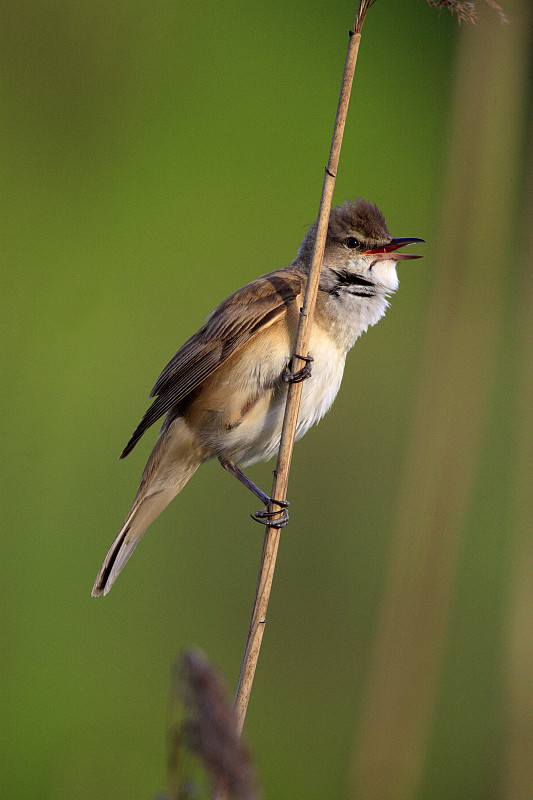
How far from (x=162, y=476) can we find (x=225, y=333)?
2.01ft

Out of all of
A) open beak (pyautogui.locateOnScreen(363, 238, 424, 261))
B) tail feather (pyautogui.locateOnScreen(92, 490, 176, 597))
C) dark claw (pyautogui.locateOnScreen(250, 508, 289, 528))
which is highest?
open beak (pyautogui.locateOnScreen(363, 238, 424, 261))

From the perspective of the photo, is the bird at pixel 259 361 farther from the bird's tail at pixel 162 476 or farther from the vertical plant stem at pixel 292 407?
the vertical plant stem at pixel 292 407

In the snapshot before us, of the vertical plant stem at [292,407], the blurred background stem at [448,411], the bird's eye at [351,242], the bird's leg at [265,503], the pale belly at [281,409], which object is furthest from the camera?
the bird's eye at [351,242]

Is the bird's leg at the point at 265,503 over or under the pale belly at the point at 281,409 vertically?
under

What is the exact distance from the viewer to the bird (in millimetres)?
2721

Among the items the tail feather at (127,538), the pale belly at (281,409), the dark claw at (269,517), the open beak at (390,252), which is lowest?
the tail feather at (127,538)

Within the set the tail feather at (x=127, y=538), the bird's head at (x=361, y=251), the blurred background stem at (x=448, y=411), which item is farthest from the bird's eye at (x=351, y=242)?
the tail feather at (x=127, y=538)

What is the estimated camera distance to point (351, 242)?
9.26ft

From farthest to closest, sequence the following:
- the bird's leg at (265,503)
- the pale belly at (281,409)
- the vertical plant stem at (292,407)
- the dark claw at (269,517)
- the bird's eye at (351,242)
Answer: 1. the bird's eye at (351,242)
2. the pale belly at (281,409)
3. the dark claw at (269,517)
4. the bird's leg at (265,503)
5. the vertical plant stem at (292,407)

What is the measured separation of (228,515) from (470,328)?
5.98 feet

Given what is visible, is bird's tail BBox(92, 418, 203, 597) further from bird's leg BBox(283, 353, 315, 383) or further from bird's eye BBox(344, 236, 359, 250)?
bird's eye BBox(344, 236, 359, 250)

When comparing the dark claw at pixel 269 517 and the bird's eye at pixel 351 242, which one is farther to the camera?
the bird's eye at pixel 351 242

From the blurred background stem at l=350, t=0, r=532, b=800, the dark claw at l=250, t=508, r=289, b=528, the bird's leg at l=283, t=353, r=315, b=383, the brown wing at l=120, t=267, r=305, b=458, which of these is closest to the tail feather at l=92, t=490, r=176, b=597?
the brown wing at l=120, t=267, r=305, b=458

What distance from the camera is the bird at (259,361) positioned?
272 cm
